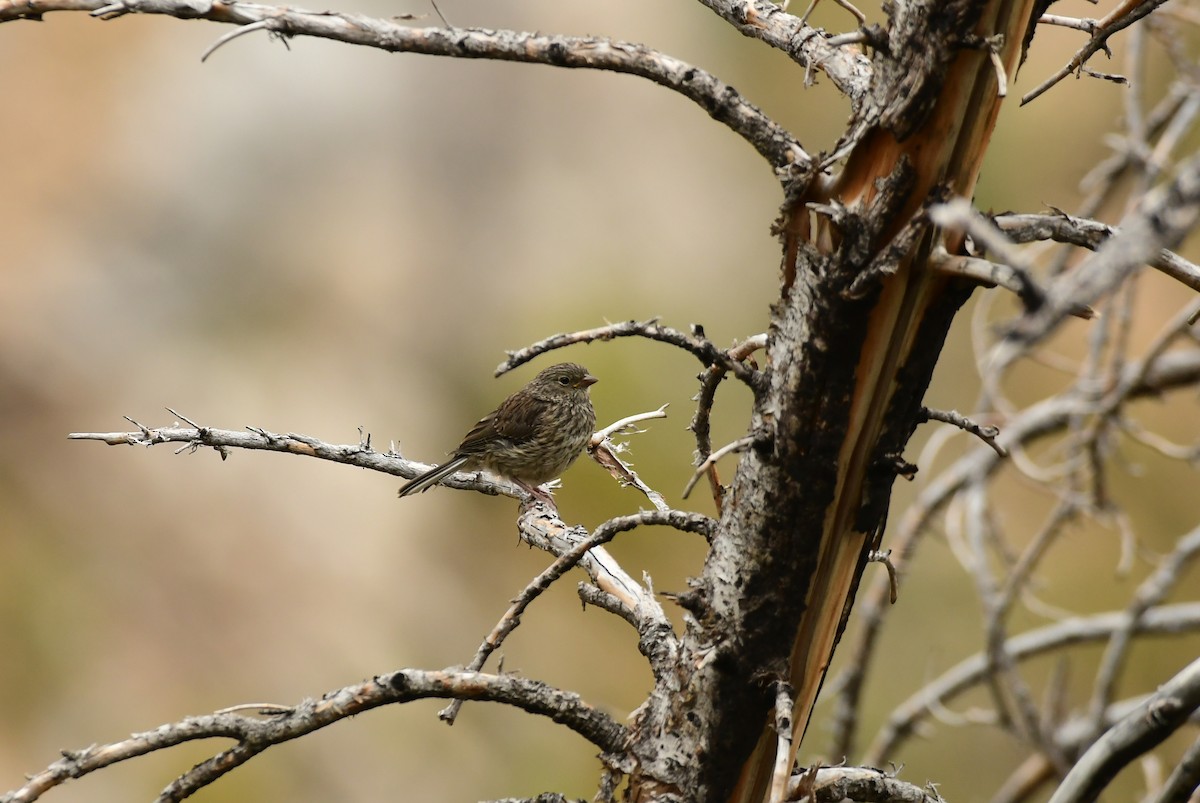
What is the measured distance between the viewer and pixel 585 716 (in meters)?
2.38

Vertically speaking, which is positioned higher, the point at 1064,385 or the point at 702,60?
the point at 702,60

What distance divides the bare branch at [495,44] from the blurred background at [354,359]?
24.4 feet

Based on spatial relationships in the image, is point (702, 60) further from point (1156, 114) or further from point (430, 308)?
point (1156, 114)

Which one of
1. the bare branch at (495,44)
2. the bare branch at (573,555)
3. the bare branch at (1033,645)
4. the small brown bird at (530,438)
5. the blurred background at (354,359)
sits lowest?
the bare branch at (573,555)

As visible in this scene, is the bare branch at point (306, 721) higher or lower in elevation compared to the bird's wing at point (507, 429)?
lower

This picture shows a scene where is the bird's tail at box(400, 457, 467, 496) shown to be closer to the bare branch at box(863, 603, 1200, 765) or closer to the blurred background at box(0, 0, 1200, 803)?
the bare branch at box(863, 603, 1200, 765)

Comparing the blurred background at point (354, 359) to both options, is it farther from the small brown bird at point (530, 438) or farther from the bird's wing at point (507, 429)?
the bird's wing at point (507, 429)

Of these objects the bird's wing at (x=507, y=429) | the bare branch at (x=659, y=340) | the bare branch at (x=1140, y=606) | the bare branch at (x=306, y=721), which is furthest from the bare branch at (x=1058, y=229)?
the bird's wing at (x=507, y=429)

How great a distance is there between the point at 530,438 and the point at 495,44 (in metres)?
4.25

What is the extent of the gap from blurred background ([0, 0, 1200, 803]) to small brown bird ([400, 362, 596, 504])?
3129 mm

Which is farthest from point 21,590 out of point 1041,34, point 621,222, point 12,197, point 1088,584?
point 1041,34

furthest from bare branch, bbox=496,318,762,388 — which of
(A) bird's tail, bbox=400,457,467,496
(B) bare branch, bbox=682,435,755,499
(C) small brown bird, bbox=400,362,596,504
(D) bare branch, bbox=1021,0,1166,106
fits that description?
(C) small brown bird, bbox=400,362,596,504

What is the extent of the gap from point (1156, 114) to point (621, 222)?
6.47 m

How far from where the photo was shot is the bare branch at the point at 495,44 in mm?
2006
